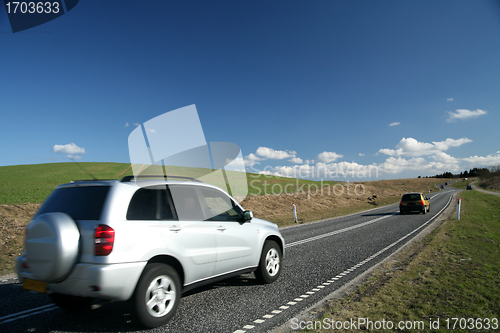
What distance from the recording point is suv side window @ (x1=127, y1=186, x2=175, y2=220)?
3760mm

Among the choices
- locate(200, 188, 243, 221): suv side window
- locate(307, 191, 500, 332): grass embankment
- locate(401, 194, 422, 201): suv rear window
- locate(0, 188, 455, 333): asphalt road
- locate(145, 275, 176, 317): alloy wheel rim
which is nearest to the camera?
locate(145, 275, 176, 317): alloy wheel rim

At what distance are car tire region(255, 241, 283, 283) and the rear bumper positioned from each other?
8.49 feet

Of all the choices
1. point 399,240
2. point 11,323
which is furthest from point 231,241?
point 399,240

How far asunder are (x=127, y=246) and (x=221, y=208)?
1608mm

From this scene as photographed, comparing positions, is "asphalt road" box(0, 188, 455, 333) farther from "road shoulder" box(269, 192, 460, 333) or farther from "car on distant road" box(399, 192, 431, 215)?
"car on distant road" box(399, 192, 431, 215)

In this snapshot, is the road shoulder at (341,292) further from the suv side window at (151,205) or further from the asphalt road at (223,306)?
the suv side window at (151,205)

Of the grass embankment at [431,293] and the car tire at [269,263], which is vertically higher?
the car tire at [269,263]

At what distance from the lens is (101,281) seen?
3.23 meters

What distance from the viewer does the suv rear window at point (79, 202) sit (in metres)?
3.59

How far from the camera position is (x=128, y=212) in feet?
12.0

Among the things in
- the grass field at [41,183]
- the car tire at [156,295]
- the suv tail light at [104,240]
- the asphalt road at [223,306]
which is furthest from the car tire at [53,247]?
the grass field at [41,183]

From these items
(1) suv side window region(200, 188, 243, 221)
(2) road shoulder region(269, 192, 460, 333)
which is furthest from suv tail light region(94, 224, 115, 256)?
(2) road shoulder region(269, 192, 460, 333)

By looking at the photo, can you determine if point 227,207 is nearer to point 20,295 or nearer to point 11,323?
point 11,323

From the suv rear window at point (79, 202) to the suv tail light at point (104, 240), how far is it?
0.19 metres
